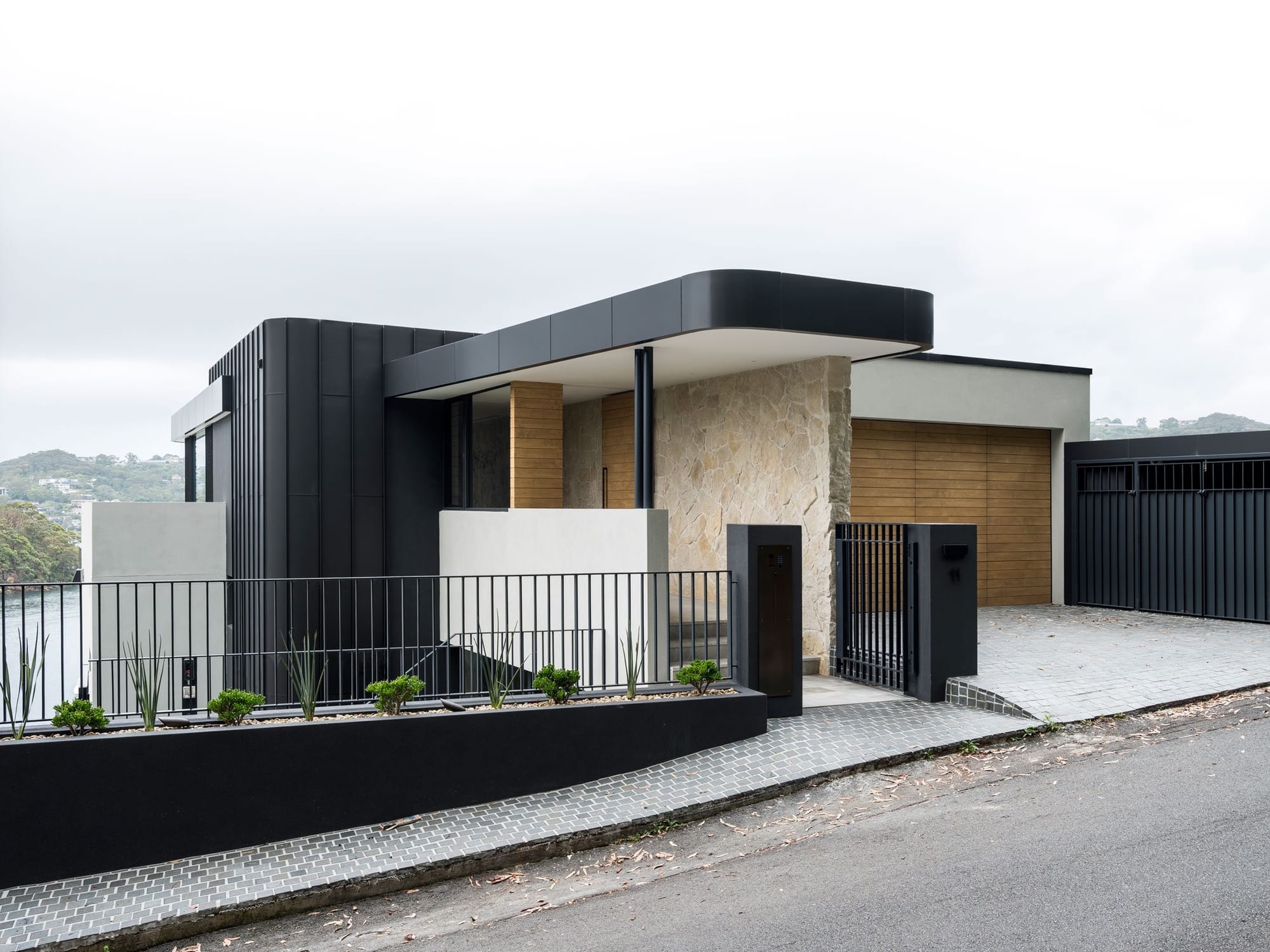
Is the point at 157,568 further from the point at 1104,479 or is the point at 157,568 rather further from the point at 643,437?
the point at 1104,479

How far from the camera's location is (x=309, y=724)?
6.08 m

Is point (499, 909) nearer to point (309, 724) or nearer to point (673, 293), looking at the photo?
point (309, 724)

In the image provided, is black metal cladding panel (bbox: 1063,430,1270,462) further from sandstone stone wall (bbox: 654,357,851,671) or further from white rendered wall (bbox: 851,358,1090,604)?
sandstone stone wall (bbox: 654,357,851,671)

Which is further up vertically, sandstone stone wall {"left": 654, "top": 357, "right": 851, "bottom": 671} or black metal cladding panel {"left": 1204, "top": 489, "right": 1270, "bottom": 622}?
sandstone stone wall {"left": 654, "top": 357, "right": 851, "bottom": 671}

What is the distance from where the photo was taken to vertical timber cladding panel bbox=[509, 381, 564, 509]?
1170 centimetres

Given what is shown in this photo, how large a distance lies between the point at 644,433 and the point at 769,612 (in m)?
2.41

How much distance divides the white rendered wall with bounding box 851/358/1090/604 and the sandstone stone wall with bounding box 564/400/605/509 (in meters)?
3.90

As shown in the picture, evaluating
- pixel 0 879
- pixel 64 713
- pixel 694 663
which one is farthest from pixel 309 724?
pixel 694 663

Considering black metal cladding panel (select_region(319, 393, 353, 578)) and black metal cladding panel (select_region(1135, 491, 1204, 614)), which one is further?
black metal cladding panel (select_region(1135, 491, 1204, 614))

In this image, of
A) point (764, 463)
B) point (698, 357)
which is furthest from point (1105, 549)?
point (698, 357)

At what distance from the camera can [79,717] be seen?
230 inches

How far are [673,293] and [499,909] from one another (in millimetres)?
5395

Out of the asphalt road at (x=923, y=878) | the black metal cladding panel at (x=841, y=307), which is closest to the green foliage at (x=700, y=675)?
the asphalt road at (x=923, y=878)

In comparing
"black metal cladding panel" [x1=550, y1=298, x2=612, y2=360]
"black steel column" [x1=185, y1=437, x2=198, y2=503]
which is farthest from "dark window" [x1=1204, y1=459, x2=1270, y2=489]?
"black steel column" [x1=185, y1=437, x2=198, y2=503]
